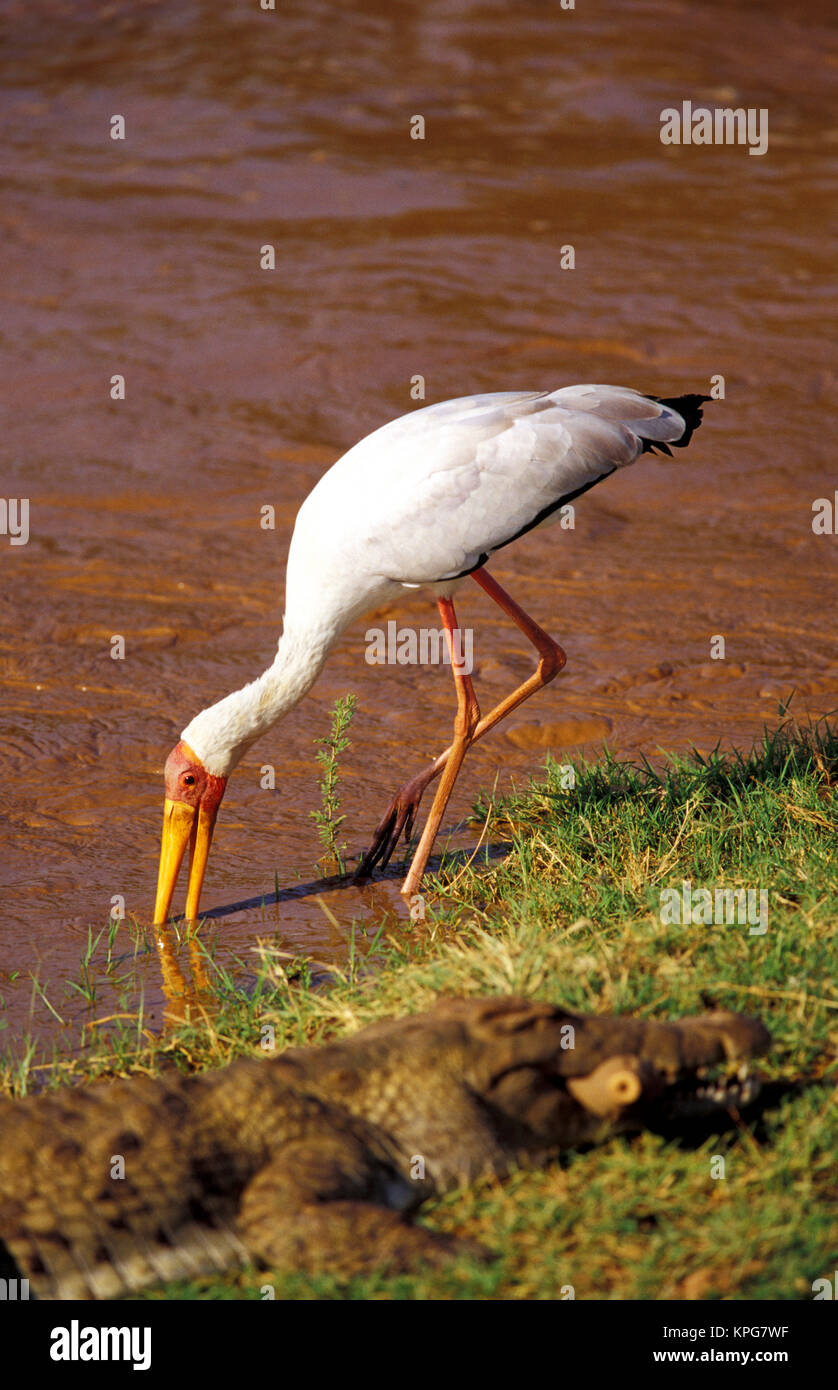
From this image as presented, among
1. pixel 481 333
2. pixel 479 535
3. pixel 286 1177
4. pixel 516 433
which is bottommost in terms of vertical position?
pixel 286 1177

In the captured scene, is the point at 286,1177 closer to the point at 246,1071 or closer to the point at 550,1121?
the point at 246,1071

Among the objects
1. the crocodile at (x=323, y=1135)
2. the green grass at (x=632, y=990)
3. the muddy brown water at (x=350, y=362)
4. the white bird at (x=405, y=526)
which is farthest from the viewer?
the muddy brown water at (x=350, y=362)

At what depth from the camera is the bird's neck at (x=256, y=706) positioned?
4.78 metres

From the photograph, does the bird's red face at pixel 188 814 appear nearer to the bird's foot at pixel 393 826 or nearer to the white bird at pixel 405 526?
the white bird at pixel 405 526

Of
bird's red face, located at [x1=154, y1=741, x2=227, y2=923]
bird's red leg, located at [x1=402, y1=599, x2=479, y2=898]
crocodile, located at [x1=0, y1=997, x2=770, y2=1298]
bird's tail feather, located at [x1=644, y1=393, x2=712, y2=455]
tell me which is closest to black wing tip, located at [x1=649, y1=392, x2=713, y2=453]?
bird's tail feather, located at [x1=644, y1=393, x2=712, y2=455]

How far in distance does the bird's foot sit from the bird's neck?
0.48 m

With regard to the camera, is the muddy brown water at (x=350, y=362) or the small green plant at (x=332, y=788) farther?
the muddy brown water at (x=350, y=362)

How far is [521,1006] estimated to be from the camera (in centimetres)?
→ 304

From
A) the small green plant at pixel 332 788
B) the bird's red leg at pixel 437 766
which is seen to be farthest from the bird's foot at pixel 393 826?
the small green plant at pixel 332 788

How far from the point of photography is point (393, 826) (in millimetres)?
4938

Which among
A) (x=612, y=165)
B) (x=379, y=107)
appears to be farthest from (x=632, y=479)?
(x=379, y=107)

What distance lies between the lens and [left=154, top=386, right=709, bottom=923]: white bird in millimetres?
4746

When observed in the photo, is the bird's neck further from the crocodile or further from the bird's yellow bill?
the crocodile

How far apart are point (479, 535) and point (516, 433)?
1.21 ft
